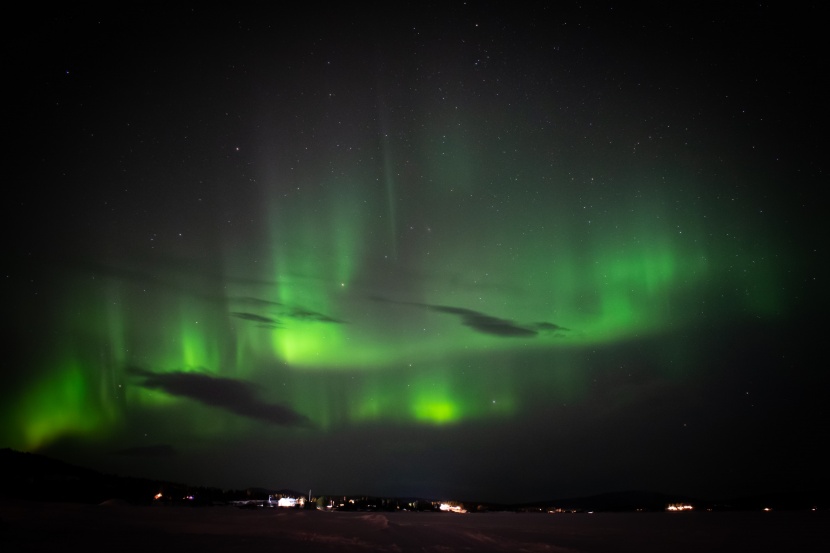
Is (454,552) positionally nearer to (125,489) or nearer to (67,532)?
(67,532)

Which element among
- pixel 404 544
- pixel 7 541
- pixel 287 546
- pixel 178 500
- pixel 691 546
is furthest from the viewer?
pixel 178 500

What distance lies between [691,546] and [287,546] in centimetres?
2381

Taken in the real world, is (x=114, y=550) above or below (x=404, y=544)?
above

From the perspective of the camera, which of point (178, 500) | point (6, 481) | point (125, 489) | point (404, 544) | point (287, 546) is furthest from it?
point (178, 500)

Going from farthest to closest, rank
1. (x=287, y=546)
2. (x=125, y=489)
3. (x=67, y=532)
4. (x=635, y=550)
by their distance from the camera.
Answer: (x=125, y=489) → (x=635, y=550) → (x=67, y=532) → (x=287, y=546)

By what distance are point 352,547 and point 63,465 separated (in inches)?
4341

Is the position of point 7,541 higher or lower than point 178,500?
higher

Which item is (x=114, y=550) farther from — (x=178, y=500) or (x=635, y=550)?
(x=178, y=500)

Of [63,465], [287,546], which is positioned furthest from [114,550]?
[63,465]

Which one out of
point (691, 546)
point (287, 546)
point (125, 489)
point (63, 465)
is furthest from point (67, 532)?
point (63, 465)

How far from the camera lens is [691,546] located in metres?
31.3

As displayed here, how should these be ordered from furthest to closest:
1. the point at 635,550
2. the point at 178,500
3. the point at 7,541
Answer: the point at 178,500 < the point at 635,550 < the point at 7,541

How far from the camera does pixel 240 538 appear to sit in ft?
79.1

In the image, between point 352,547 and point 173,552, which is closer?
point 173,552
